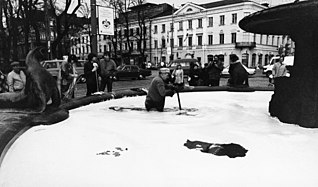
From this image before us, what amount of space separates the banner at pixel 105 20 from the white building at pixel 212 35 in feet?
123

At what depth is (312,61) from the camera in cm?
471

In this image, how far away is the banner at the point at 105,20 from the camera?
10773 millimetres

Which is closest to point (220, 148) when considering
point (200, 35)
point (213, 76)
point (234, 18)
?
point (213, 76)

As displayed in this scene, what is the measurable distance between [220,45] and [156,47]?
47.7ft

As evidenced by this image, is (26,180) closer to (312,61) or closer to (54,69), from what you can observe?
(312,61)

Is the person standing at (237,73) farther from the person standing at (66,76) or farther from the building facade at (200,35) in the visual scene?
the building facade at (200,35)

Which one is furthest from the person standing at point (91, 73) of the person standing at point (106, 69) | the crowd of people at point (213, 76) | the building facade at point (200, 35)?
the building facade at point (200, 35)

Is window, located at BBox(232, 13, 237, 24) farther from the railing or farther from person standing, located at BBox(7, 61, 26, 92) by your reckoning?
person standing, located at BBox(7, 61, 26, 92)

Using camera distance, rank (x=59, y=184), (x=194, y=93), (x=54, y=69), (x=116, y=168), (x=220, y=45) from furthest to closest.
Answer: (x=220, y=45), (x=54, y=69), (x=194, y=93), (x=116, y=168), (x=59, y=184)

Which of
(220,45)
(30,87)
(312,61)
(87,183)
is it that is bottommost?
(87,183)

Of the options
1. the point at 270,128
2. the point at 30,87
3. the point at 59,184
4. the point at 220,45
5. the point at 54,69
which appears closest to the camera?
the point at 59,184

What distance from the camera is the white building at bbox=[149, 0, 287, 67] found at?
4853 centimetres

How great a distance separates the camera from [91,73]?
28.6 feet

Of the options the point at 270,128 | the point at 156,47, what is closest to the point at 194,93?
the point at 270,128
